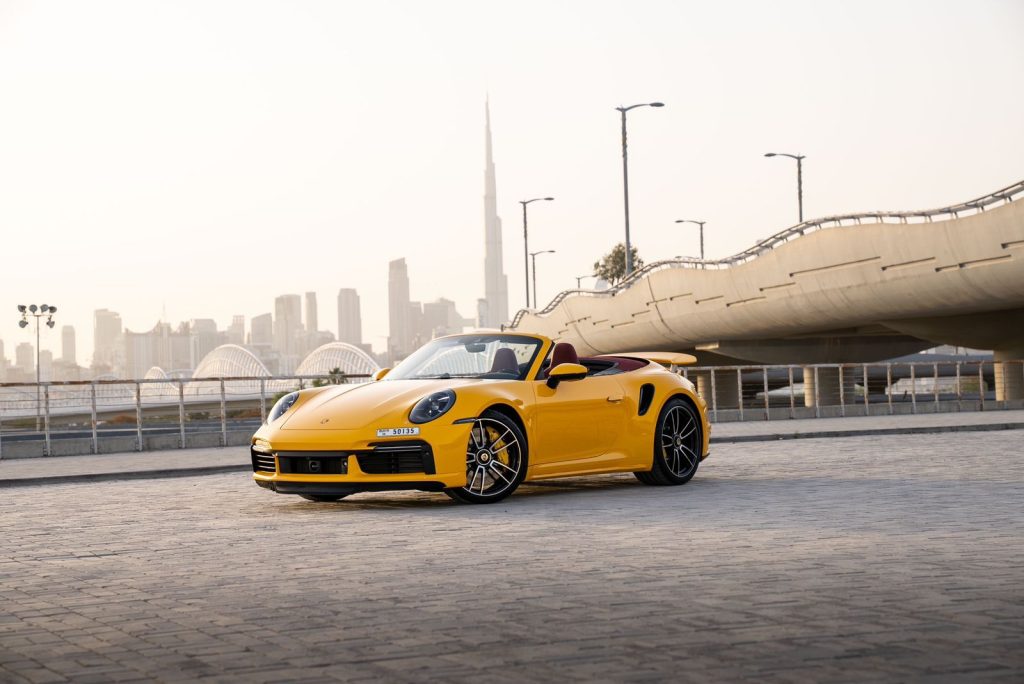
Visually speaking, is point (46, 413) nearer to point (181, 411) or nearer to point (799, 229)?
point (181, 411)

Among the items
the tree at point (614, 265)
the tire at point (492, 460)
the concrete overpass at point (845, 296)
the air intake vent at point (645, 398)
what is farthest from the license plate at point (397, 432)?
the tree at point (614, 265)

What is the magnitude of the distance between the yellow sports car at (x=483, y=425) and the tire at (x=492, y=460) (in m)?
0.01

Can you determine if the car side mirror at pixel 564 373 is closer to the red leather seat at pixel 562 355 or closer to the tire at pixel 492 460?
the red leather seat at pixel 562 355

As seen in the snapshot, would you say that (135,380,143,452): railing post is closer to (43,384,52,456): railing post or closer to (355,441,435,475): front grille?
(43,384,52,456): railing post

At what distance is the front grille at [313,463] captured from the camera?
11219mm

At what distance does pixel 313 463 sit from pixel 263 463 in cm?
71

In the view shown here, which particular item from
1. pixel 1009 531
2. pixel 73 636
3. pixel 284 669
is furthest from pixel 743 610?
pixel 1009 531

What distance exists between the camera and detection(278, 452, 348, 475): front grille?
11.2m

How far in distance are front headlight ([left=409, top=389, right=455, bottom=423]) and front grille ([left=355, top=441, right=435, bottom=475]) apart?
0.23m

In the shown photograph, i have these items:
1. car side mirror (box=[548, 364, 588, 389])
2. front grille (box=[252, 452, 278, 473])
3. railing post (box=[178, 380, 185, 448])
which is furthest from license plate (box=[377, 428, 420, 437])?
railing post (box=[178, 380, 185, 448])

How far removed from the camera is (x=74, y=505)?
13.2 meters

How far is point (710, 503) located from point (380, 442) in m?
2.66

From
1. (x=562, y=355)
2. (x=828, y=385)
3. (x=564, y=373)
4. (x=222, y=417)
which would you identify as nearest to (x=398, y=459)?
(x=564, y=373)

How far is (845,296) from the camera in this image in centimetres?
5138
